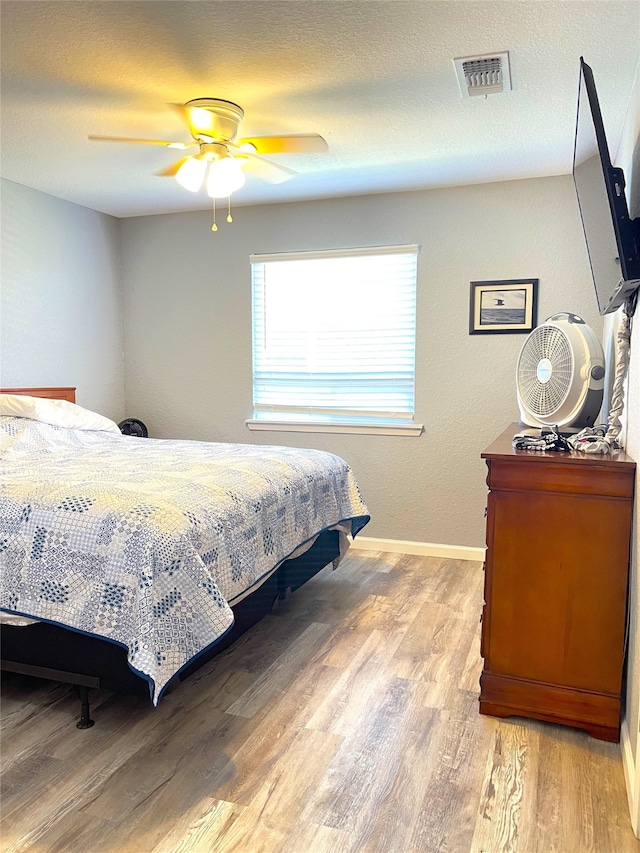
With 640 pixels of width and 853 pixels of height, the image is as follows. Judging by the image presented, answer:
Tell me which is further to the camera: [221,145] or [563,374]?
[221,145]

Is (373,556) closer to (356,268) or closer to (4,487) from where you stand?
(356,268)

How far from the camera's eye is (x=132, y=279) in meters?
4.90

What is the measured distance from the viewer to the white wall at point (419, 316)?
151 inches

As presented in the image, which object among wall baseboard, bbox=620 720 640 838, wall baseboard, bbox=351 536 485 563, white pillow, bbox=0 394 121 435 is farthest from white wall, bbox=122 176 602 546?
wall baseboard, bbox=620 720 640 838

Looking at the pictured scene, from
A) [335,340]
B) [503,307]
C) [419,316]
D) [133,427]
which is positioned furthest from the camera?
[133,427]

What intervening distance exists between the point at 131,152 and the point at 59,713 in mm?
2724

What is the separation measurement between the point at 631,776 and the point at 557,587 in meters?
0.59

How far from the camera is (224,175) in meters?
2.71

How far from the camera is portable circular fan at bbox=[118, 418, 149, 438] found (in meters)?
4.82

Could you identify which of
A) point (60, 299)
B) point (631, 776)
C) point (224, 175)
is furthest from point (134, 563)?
point (60, 299)

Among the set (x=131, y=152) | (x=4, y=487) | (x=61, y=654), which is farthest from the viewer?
(x=131, y=152)

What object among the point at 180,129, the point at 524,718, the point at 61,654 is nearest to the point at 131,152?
the point at 180,129

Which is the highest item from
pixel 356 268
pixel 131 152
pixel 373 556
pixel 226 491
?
pixel 131 152

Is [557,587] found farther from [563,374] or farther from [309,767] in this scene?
[309,767]
